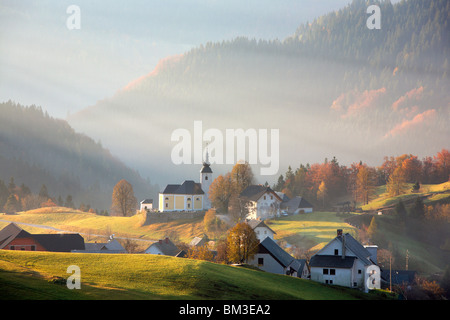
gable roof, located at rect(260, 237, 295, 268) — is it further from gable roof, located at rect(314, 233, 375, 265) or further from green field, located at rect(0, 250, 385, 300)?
green field, located at rect(0, 250, 385, 300)

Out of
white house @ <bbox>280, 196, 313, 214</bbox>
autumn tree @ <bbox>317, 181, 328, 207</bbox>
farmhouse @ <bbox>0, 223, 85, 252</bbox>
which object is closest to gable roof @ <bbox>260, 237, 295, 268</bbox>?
farmhouse @ <bbox>0, 223, 85, 252</bbox>

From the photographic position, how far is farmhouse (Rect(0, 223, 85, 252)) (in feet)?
260

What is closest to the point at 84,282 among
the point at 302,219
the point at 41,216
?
the point at 302,219

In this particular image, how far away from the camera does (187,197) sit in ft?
419

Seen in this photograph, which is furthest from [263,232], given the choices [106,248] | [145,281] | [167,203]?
[145,281]

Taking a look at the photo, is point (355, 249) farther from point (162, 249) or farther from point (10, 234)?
point (10, 234)

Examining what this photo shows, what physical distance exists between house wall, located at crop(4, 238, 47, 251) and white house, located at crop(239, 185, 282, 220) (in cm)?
4874

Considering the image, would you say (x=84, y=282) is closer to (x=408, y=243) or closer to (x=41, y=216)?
(x=408, y=243)

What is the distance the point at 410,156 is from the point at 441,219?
1687 inches

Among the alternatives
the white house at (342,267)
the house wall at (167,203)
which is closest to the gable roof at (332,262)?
the white house at (342,267)

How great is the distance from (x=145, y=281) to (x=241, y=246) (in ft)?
76.1

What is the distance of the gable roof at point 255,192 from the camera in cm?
11904

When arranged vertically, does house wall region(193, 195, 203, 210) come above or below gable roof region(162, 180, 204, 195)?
below
